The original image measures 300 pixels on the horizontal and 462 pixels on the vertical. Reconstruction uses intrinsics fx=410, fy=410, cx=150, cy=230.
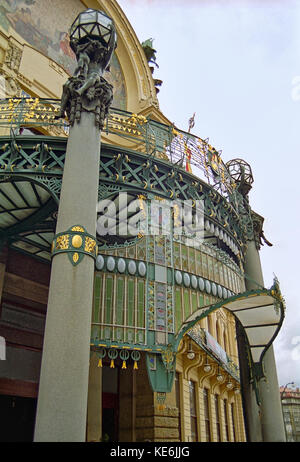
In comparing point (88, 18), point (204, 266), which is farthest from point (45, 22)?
point (204, 266)

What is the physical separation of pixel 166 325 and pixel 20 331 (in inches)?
284

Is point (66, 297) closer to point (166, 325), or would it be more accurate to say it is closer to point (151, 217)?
point (166, 325)

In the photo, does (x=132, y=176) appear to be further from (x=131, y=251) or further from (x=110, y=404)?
(x=110, y=404)

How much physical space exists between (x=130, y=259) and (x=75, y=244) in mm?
2476

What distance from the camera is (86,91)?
1188 cm

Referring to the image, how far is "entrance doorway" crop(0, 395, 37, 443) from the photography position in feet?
55.0

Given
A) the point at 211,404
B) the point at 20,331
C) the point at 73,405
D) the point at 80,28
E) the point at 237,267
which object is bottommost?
the point at 73,405

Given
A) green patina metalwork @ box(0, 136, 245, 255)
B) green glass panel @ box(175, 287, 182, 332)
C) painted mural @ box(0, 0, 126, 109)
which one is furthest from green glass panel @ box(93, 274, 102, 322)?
painted mural @ box(0, 0, 126, 109)

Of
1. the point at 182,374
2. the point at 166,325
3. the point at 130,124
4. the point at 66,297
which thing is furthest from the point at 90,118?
the point at 182,374

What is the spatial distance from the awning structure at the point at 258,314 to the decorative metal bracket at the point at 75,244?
4206 millimetres

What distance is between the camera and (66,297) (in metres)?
9.39

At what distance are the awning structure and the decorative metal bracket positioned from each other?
421 cm

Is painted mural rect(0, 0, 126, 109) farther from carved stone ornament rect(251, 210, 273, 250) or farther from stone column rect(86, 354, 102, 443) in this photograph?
stone column rect(86, 354, 102, 443)

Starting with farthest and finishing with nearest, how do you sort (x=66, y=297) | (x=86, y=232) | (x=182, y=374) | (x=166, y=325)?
(x=182, y=374)
(x=166, y=325)
(x=86, y=232)
(x=66, y=297)
